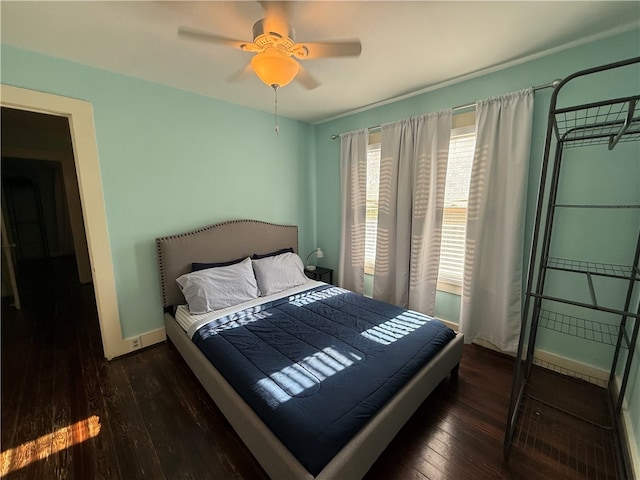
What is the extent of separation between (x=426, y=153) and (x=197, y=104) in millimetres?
2348

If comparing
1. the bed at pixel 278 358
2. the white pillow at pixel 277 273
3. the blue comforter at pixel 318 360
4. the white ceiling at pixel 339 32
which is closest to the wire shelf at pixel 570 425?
the bed at pixel 278 358

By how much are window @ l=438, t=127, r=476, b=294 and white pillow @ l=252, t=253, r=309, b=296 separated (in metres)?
1.56

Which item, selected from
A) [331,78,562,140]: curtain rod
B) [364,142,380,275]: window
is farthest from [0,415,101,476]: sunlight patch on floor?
[331,78,562,140]: curtain rod

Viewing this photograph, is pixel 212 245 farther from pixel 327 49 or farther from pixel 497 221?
Answer: pixel 497 221

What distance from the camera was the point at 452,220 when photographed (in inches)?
100.0

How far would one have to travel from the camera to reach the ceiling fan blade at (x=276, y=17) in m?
1.25

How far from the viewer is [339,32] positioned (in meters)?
1.64

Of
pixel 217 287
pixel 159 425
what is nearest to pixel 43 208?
pixel 217 287

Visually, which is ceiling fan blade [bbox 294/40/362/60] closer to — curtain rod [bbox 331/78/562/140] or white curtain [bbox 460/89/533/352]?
curtain rod [bbox 331/78/562/140]

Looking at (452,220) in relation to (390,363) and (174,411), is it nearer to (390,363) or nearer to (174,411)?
(390,363)

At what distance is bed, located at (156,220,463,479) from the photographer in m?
1.14

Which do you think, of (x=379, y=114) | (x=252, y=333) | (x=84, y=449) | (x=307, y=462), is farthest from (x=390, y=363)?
(x=379, y=114)

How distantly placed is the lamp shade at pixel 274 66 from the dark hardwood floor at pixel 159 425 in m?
2.12

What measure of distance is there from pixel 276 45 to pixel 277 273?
79.4 inches
